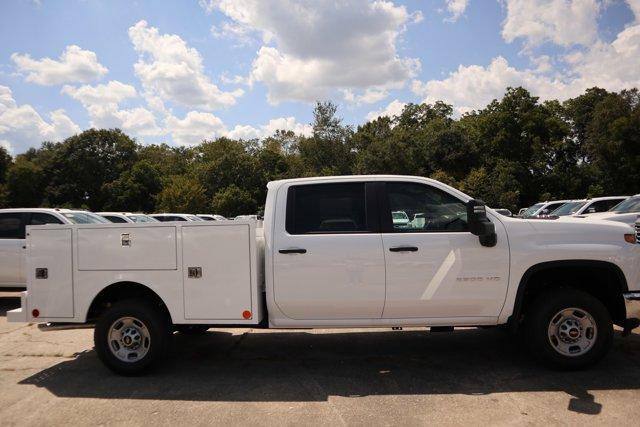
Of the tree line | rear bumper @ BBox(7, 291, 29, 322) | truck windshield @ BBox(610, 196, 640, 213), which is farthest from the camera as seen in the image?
the tree line

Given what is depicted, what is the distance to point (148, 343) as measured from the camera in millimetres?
5484

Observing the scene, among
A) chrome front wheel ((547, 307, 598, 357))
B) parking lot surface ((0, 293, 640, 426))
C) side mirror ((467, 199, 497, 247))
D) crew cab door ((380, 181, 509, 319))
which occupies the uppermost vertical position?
side mirror ((467, 199, 497, 247))

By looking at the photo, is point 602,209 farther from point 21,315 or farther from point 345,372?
point 21,315

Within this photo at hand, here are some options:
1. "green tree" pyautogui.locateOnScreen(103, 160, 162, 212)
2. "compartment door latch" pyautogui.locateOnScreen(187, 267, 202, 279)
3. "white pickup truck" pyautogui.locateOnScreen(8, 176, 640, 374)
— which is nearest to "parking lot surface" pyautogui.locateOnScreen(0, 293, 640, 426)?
"white pickup truck" pyautogui.locateOnScreen(8, 176, 640, 374)

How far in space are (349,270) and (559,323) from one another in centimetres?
228

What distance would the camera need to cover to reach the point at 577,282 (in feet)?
18.6

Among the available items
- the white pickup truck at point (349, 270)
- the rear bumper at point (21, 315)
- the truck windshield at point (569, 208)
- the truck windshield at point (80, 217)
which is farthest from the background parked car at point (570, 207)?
the rear bumper at point (21, 315)

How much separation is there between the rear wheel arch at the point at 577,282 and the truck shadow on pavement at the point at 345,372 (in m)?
0.64

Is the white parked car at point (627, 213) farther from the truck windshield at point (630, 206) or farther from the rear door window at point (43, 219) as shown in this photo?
the rear door window at point (43, 219)

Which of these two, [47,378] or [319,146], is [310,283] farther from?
[319,146]

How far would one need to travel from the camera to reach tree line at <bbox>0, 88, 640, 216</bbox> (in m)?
43.6

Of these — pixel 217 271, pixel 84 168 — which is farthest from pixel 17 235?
pixel 84 168

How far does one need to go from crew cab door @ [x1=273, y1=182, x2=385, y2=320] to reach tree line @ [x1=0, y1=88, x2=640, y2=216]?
3614 centimetres

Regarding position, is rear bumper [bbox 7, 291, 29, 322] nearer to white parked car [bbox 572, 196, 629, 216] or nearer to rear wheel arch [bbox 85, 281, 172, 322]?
rear wheel arch [bbox 85, 281, 172, 322]
